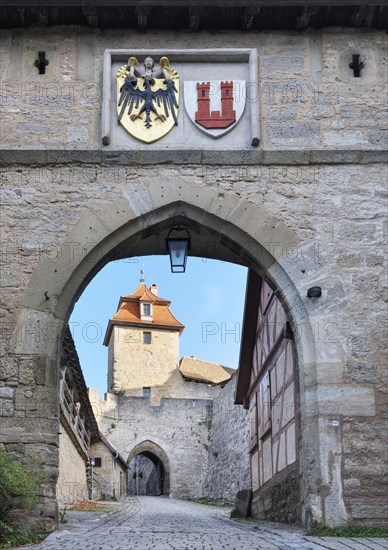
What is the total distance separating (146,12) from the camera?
844 centimetres

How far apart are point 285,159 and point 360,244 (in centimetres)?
116

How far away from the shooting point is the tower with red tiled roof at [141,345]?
45.8 meters

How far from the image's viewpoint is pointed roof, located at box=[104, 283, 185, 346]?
157 feet

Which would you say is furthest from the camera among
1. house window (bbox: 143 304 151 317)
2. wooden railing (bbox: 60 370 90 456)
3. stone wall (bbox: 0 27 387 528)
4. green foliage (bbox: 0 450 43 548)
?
house window (bbox: 143 304 151 317)

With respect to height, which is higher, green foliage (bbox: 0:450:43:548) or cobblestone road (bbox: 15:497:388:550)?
green foliage (bbox: 0:450:43:548)

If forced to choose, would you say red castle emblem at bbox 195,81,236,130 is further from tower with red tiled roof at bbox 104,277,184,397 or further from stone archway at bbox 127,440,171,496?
tower with red tiled roof at bbox 104,277,184,397

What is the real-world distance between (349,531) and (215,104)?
173 inches

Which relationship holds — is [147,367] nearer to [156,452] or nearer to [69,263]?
[156,452]

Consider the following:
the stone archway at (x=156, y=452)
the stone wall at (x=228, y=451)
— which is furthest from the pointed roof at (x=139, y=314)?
the stone wall at (x=228, y=451)

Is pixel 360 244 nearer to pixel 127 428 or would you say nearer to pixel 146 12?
pixel 146 12

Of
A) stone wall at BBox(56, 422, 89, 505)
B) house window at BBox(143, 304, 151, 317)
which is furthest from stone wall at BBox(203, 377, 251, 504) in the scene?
house window at BBox(143, 304, 151, 317)

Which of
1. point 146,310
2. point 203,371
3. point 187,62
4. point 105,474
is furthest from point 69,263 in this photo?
point 203,371

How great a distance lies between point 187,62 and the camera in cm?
867

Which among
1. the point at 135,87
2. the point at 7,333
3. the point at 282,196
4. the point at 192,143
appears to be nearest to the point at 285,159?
the point at 282,196
